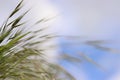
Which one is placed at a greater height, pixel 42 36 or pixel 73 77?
pixel 42 36

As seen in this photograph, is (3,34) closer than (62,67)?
No

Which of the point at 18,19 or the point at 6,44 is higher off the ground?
the point at 18,19

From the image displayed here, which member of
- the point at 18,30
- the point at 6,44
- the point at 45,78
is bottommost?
the point at 45,78

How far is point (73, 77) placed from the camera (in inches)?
87.9

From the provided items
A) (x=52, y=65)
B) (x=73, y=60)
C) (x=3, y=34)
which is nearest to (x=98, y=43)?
(x=73, y=60)

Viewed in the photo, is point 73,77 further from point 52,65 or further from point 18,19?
point 18,19

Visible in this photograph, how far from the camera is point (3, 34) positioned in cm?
242

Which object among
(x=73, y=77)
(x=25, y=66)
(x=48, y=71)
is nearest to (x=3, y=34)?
(x=25, y=66)

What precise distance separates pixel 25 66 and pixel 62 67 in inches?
12.8

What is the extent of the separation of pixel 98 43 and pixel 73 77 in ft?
1.08

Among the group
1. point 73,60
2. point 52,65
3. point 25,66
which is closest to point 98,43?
point 73,60

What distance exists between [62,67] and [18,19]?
56 cm

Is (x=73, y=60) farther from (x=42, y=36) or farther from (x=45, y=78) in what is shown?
(x=42, y=36)

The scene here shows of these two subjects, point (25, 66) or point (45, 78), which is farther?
point (25, 66)
